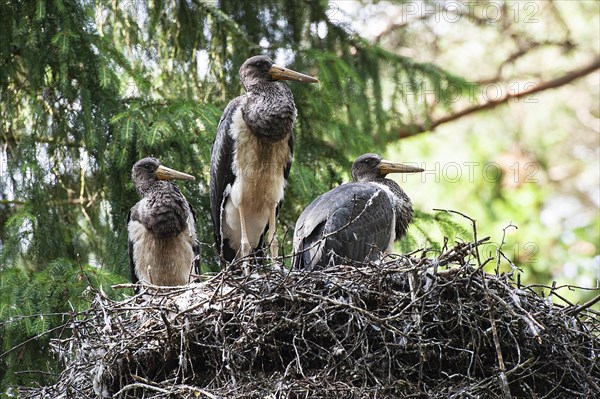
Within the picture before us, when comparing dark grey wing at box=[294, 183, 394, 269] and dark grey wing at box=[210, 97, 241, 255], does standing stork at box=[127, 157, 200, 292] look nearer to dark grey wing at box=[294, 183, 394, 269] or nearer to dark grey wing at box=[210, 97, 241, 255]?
dark grey wing at box=[210, 97, 241, 255]

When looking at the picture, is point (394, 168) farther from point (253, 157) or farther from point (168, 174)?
point (168, 174)

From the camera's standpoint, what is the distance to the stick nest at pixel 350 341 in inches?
173

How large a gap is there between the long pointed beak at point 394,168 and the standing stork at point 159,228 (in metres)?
1.21

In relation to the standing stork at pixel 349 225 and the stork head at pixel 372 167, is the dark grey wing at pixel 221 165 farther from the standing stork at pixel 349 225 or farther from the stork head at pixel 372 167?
the stork head at pixel 372 167

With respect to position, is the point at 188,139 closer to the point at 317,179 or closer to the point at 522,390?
the point at 317,179

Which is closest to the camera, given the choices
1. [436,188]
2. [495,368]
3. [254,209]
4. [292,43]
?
[495,368]

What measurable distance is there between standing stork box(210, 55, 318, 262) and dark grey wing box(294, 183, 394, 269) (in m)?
0.48

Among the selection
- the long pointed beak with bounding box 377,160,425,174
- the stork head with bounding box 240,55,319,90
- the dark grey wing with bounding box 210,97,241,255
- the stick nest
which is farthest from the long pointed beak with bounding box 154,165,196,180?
the stick nest

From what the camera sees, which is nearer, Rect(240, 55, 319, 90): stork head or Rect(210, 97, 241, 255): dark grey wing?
Rect(210, 97, 241, 255): dark grey wing

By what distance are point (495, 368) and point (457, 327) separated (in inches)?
12.5

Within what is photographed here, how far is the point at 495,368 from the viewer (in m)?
4.27

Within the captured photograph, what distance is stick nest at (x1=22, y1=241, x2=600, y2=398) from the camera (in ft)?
14.4

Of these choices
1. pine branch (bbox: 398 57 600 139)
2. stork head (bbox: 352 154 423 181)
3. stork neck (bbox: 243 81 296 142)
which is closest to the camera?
stork neck (bbox: 243 81 296 142)

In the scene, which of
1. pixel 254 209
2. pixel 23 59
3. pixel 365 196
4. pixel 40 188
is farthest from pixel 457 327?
pixel 23 59
